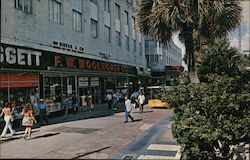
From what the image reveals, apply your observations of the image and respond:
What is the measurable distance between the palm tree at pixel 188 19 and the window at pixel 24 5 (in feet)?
28.6

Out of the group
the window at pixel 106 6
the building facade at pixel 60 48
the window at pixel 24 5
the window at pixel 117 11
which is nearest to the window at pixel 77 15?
the building facade at pixel 60 48

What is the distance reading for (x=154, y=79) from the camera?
72.3 metres

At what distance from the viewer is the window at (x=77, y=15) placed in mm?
31234

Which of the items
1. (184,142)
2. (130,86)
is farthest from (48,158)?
(130,86)

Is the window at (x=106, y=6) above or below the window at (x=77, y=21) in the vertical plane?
above

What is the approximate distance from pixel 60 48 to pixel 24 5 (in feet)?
17.0

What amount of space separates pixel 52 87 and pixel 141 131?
31.3 ft

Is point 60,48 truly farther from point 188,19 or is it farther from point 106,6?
point 188,19

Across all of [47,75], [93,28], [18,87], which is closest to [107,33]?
[93,28]

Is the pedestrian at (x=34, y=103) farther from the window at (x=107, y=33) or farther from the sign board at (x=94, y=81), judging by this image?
the window at (x=107, y=33)

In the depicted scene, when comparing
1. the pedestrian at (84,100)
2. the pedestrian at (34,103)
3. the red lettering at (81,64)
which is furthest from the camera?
the pedestrian at (84,100)

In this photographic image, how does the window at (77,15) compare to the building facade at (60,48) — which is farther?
the window at (77,15)

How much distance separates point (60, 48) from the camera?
2784 cm

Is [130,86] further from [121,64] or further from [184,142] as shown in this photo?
[184,142]
